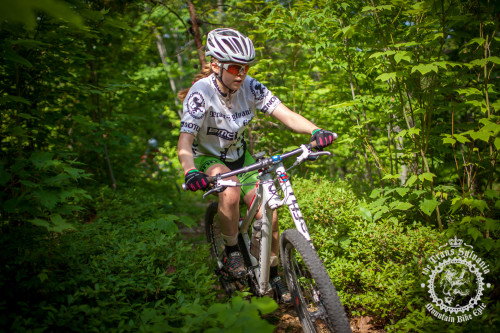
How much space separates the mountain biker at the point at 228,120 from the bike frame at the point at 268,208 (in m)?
0.18

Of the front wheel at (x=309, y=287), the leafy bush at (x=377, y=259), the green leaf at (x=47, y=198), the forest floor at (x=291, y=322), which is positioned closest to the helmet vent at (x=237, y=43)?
the front wheel at (x=309, y=287)

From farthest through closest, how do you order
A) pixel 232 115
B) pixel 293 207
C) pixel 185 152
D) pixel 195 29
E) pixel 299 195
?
pixel 195 29 < pixel 299 195 < pixel 232 115 < pixel 185 152 < pixel 293 207

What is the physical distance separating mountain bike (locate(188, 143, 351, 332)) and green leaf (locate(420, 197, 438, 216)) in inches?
52.8

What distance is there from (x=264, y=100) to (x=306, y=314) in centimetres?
202

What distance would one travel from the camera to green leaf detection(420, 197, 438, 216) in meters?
2.97

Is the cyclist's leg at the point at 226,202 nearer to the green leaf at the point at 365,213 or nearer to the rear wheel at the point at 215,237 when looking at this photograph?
the rear wheel at the point at 215,237

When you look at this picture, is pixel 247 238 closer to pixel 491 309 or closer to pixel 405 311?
pixel 405 311

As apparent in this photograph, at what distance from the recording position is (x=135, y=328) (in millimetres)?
1955

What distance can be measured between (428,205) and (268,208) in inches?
62.7

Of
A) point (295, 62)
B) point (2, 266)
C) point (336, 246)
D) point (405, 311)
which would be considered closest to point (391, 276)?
point (405, 311)

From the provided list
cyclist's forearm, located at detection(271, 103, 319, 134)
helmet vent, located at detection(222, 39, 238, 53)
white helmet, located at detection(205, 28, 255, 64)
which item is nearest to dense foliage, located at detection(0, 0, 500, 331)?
cyclist's forearm, located at detection(271, 103, 319, 134)

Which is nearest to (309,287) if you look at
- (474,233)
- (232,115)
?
(474,233)

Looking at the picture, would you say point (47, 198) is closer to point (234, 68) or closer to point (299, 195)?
point (234, 68)

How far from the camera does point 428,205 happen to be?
118 inches
